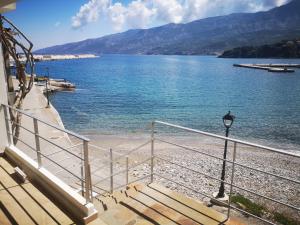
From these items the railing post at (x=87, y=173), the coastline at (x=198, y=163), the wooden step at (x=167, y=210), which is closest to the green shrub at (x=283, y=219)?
the coastline at (x=198, y=163)

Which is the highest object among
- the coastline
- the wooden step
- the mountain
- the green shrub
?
the mountain

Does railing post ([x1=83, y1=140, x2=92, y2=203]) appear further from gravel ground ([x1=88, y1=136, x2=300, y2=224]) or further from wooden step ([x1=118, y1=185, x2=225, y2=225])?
gravel ground ([x1=88, y1=136, x2=300, y2=224])

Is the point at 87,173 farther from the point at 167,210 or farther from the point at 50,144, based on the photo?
the point at 50,144

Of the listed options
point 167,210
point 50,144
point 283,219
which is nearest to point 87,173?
point 167,210

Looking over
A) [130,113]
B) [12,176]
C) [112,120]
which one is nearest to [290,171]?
[12,176]

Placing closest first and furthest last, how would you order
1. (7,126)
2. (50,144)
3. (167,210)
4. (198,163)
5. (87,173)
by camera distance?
(87,173), (167,210), (7,126), (50,144), (198,163)

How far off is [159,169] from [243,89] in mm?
47392

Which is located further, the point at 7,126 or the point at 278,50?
the point at 278,50

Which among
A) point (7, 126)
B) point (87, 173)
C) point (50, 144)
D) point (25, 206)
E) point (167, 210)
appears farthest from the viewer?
point (50, 144)

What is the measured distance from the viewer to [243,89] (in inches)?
2265

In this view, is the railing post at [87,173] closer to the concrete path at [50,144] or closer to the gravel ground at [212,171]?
the concrete path at [50,144]

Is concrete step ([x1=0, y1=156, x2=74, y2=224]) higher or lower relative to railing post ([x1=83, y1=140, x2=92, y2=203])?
lower

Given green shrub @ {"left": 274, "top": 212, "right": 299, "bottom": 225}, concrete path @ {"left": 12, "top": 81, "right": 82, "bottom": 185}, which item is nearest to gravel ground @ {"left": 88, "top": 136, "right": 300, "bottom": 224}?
green shrub @ {"left": 274, "top": 212, "right": 299, "bottom": 225}

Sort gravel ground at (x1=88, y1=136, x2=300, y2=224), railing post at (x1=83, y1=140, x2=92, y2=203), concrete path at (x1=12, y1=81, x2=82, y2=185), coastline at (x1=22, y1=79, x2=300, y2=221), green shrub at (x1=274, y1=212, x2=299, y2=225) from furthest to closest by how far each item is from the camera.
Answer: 1. coastline at (x1=22, y1=79, x2=300, y2=221)
2. gravel ground at (x1=88, y1=136, x2=300, y2=224)
3. concrete path at (x1=12, y1=81, x2=82, y2=185)
4. green shrub at (x1=274, y1=212, x2=299, y2=225)
5. railing post at (x1=83, y1=140, x2=92, y2=203)
